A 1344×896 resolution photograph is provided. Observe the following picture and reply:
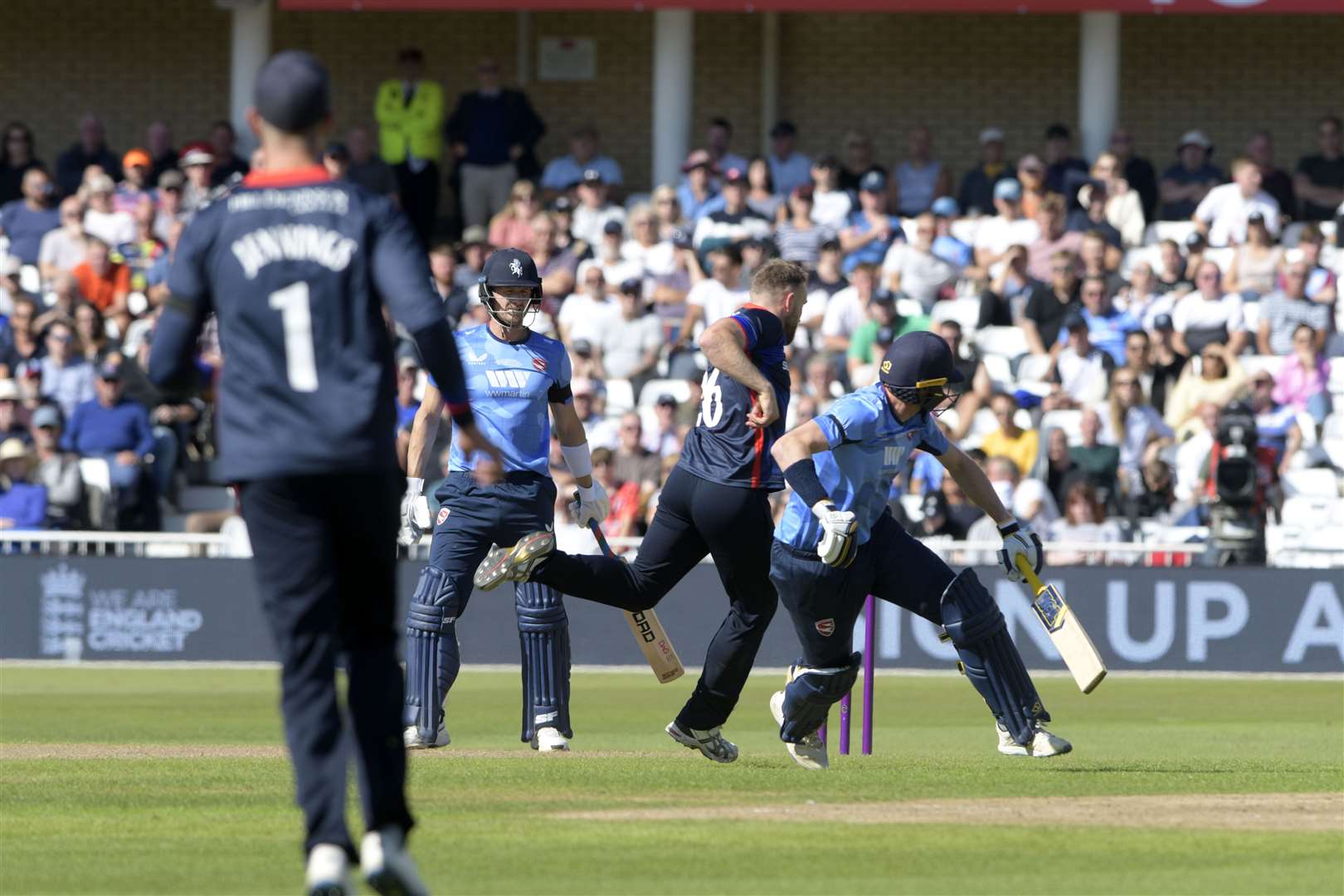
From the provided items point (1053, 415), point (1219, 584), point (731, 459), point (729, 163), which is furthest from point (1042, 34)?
point (731, 459)

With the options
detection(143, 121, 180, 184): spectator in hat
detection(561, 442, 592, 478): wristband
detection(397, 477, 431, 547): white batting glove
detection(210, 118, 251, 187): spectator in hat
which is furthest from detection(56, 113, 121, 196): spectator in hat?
detection(561, 442, 592, 478): wristband

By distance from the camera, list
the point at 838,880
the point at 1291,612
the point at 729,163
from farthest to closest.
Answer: the point at 729,163, the point at 1291,612, the point at 838,880

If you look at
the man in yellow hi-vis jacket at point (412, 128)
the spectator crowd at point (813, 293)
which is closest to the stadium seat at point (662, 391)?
the spectator crowd at point (813, 293)

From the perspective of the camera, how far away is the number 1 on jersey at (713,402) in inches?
393

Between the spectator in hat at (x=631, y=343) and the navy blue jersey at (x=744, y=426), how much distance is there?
11.9 metres

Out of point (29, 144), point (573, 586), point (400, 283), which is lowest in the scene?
point (573, 586)

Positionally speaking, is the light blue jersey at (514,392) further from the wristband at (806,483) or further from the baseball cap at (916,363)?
the baseball cap at (916,363)

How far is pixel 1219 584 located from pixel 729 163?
8970 mm

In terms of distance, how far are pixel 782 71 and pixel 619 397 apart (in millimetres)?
8579

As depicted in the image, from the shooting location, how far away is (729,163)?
83.0 ft

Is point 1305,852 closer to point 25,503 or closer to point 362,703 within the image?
point 362,703

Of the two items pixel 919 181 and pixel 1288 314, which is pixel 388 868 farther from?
pixel 919 181

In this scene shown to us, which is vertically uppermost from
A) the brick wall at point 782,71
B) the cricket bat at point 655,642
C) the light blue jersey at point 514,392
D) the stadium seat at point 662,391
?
the brick wall at point 782,71

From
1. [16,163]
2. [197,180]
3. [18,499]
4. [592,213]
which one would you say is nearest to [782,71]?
[592,213]
